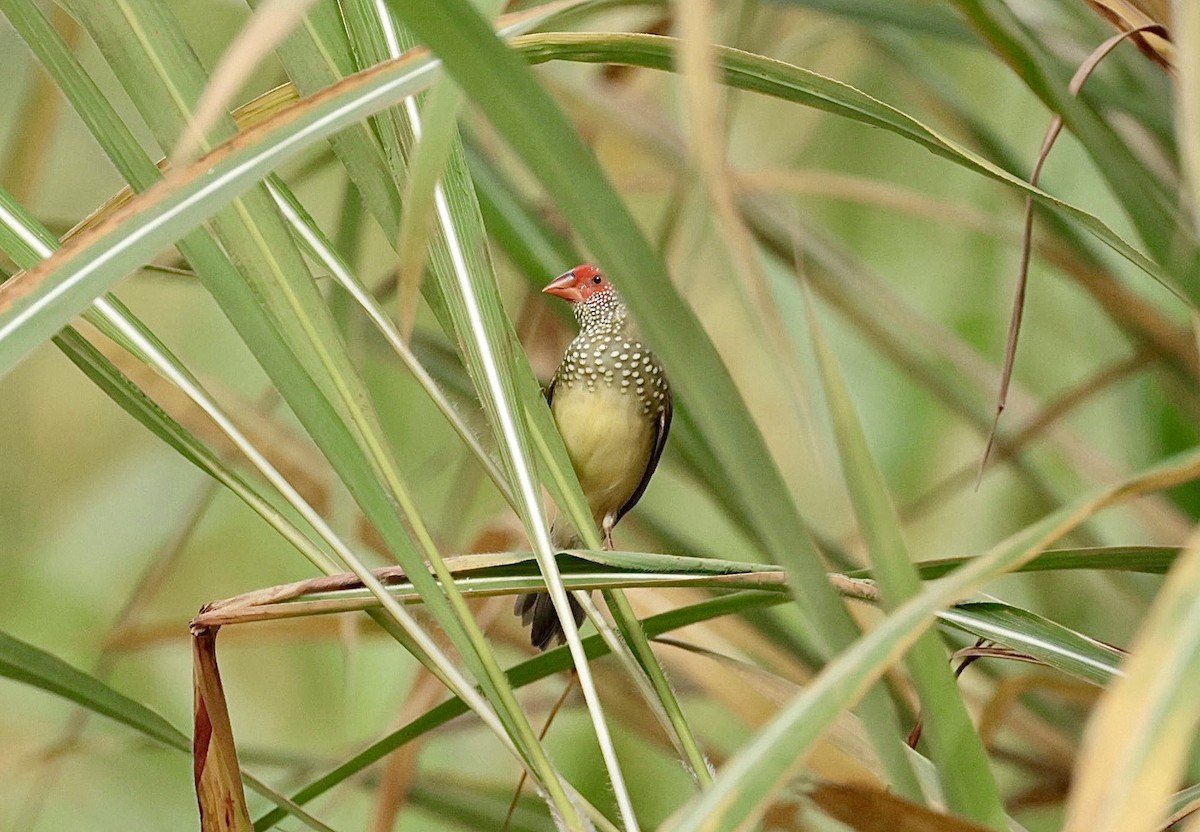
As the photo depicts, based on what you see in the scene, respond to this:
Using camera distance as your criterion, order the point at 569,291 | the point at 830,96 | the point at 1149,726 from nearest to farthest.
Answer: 1. the point at 1149,726
2. the point at 830,96
3. the point at 569,291

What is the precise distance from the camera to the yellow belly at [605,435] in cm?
114

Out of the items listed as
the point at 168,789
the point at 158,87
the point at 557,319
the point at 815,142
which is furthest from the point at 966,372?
the point at 168,789

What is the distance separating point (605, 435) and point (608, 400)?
3 centimetres

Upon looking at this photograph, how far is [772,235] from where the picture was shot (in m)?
1.05

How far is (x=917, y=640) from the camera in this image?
310mm

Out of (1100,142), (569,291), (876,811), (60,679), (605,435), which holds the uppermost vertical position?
(569,291)

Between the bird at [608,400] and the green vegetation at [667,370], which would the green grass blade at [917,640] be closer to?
the green vegetation at [667,370]

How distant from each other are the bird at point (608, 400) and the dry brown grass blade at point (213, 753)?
2.12ft

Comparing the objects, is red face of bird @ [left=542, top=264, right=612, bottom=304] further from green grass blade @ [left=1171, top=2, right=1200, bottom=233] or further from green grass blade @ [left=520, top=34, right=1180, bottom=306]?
green grass blade @ [left=1171, top=2, right=1200, bottom=233]

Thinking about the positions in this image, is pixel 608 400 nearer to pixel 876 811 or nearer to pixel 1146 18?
pixel 1146 18

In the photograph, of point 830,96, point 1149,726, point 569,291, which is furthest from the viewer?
point 569,291

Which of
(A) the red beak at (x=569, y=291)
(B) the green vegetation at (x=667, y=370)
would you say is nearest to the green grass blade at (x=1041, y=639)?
(B) the green vegetation at (x=667, y=370)

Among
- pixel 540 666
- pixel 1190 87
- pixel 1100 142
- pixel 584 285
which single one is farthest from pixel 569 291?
pixel 1190 87

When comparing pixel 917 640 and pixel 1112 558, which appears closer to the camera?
pixel 917 640
